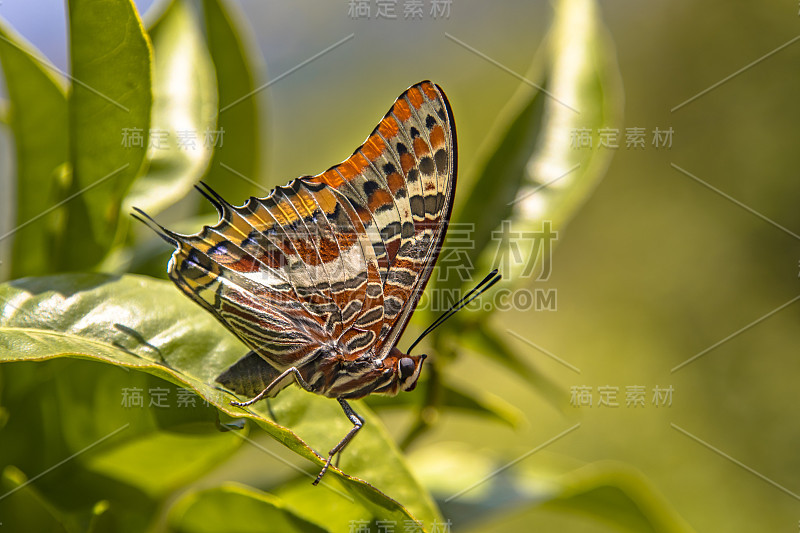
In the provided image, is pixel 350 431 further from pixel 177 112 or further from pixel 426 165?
pixel 177 112

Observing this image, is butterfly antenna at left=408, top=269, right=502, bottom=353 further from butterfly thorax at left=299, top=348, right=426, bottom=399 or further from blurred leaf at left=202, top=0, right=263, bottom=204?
blurred leaf at left=202, top=0, right=263, bottom=204

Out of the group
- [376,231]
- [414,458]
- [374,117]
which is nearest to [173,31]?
[376,231]

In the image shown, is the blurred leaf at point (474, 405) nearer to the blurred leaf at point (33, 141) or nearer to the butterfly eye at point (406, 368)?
the butterfly eye at point (406, 368)

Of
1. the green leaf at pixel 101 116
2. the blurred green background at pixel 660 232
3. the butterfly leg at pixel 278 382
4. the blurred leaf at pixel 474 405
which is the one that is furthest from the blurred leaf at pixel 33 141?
the blurred green background at pixel 660 232

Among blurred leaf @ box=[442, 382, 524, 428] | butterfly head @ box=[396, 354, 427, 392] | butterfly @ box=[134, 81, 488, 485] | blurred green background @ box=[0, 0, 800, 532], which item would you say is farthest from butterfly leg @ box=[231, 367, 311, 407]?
blurred green background @ box=[0, 0, 800, 532]

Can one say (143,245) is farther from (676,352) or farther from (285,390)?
(676,352)

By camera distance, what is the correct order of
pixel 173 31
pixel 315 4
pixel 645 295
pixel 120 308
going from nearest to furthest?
pixel 120 308, pixel 173 31, pixel 645 295, pixel 315 4
